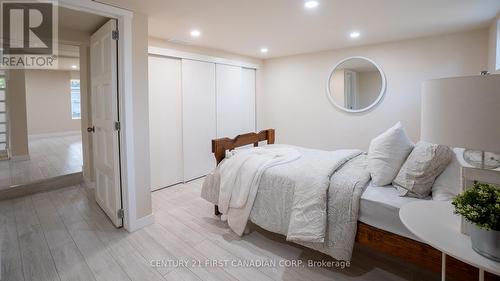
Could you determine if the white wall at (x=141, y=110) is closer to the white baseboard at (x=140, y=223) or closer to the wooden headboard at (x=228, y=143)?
the white baseboard at (x=140, y=223)

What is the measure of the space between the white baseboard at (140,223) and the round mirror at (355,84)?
3.20 m

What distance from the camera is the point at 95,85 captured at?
2.90 metres

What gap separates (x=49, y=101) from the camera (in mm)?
7316

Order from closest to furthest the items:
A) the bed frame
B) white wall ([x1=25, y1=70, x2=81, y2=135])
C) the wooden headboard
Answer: the bed frame < the wooden headboard < white wall ([x1=25, y1=70, x2=81, y2=135])

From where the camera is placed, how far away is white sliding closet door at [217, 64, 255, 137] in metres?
4.50

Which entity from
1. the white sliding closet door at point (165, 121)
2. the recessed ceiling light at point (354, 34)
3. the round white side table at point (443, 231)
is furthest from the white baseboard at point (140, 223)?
the recessed ceiling light at point (354, 34)

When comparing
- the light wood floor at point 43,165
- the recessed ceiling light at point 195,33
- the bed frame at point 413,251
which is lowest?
the bed frame at point 413,251

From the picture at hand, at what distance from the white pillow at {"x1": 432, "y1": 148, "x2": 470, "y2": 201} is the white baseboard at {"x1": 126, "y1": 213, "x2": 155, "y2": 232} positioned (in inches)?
99.5

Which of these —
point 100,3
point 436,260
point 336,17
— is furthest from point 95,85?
point 436,260

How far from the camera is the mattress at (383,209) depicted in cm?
169

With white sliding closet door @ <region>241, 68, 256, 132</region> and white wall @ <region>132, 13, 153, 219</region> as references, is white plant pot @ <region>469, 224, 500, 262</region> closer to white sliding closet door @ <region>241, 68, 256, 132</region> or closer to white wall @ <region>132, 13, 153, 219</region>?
white wall @ <region>132, 13, 153, 219</region>

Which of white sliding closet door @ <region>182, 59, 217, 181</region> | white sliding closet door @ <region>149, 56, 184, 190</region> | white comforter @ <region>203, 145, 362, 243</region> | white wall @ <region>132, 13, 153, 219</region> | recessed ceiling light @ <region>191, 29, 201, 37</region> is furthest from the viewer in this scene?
white sliding closet door @ <region>182, 59, 217, 181</region>

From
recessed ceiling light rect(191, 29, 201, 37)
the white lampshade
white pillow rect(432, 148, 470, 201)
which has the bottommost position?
white pillow rect(432, 148, 470, 201)

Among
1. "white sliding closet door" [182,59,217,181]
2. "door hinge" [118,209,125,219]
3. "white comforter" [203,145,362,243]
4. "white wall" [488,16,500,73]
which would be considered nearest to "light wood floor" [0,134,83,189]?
"white sliding closet door" [182,59,217,181]
